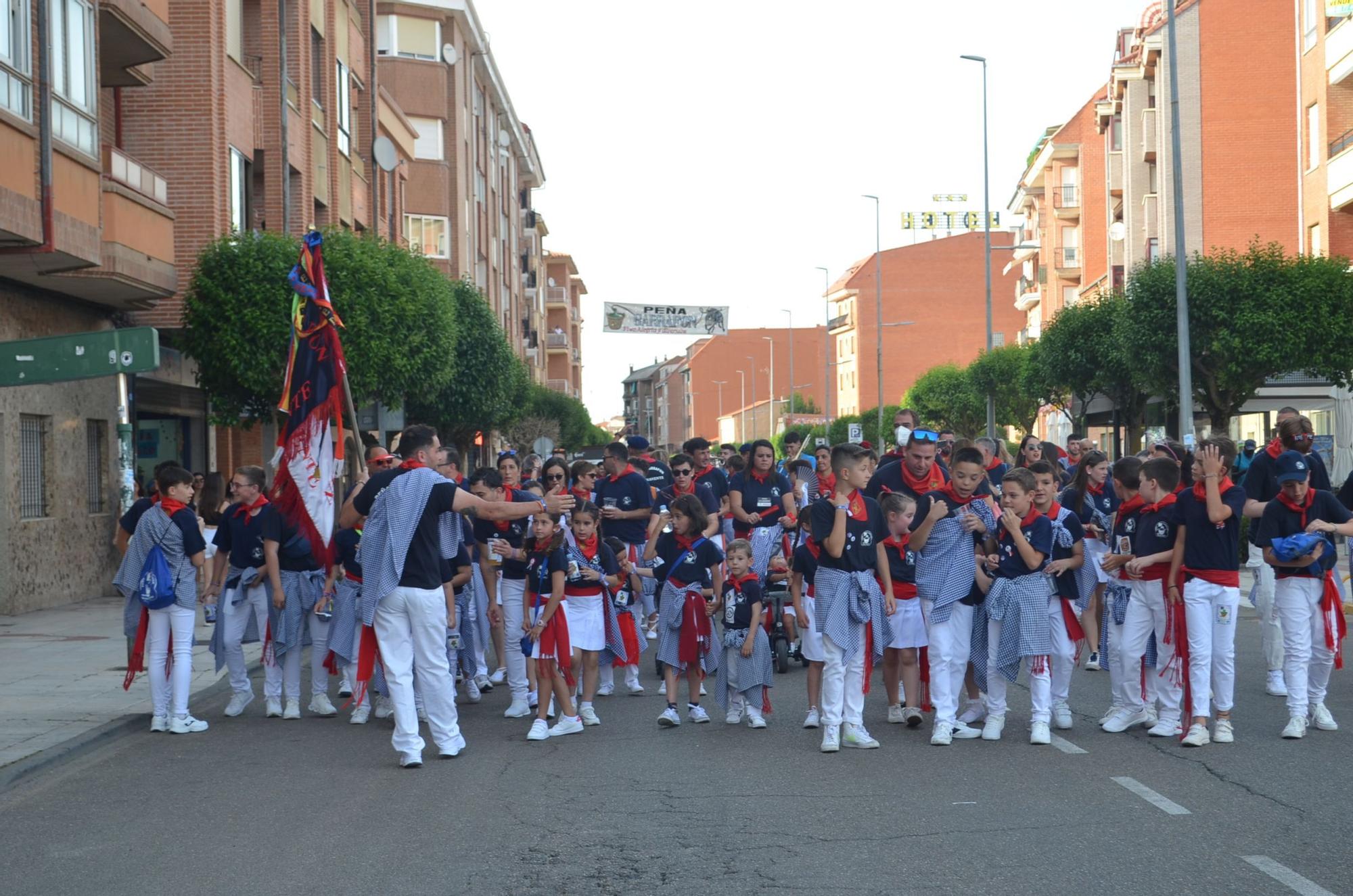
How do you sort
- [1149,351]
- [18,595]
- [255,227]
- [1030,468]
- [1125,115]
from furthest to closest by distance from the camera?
[1125,115] → [1149,351] → [255,227] → [18,595] → [1030,468]

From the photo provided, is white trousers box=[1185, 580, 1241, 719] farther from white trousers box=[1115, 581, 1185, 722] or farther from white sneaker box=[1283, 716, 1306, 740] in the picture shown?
white sneaker box=[1283, 716, 1306, 740]

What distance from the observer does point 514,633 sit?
10711mm

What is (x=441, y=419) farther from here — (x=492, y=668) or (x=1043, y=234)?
(x=1043, y=234)

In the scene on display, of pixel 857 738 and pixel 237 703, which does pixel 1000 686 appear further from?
pixel 237 703

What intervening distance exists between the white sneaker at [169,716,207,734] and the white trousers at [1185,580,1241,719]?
6.28 metres

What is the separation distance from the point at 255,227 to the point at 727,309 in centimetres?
4232

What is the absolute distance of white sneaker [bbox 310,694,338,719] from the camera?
10672mm

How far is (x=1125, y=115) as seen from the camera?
53.2 m

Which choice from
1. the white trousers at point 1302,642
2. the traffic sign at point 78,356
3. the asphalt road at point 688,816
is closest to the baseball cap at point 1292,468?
the white trousers at point 1302,642

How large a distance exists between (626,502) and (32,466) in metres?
9.61

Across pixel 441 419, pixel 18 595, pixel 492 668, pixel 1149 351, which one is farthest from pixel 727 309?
pixel 492 668

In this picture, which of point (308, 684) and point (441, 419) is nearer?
point (308, 684)

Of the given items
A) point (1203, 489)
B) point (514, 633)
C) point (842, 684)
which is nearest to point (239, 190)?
point (514, 633)

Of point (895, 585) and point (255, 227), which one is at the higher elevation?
point (255, 227)
